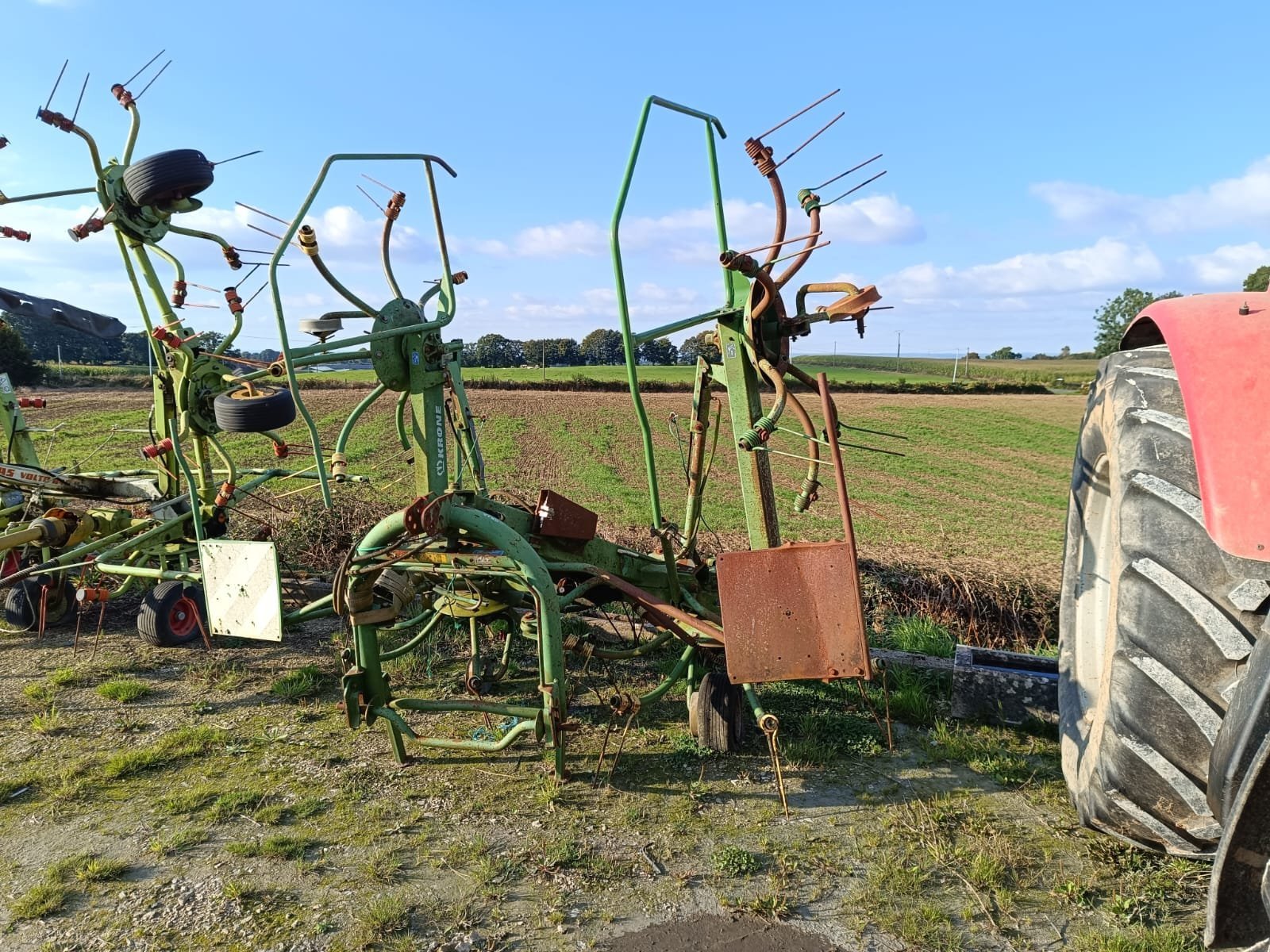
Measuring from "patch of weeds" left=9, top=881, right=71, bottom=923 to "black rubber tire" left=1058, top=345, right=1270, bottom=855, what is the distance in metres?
3.84

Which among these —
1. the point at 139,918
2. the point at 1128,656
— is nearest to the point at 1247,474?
the point at 1128,656

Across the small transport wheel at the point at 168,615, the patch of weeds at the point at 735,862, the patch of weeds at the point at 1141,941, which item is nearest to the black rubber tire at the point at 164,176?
the small transport wheel at the point at 168,615

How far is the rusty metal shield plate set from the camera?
3572 mm

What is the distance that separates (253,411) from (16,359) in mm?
37664

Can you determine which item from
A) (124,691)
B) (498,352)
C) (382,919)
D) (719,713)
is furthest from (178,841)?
(498,352)

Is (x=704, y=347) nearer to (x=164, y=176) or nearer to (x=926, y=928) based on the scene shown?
(x=926, y=928)

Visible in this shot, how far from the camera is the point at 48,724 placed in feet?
15.4

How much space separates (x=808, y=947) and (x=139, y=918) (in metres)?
2.53

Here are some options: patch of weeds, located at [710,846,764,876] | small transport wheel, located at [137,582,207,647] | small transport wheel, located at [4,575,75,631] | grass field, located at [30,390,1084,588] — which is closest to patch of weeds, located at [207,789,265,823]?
patch of weeds, located at [710,846,764,876]

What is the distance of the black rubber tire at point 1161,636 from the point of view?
7.00 feet

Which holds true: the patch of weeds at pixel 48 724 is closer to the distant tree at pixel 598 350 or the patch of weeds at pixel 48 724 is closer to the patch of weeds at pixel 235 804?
the patch of weeds at pixel 235 804

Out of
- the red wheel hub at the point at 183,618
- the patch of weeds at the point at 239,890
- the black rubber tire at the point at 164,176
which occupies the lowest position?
the patch of weeds at the point at 239,890

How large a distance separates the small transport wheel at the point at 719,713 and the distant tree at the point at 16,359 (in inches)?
1466

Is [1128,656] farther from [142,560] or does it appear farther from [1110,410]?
[142,560]
